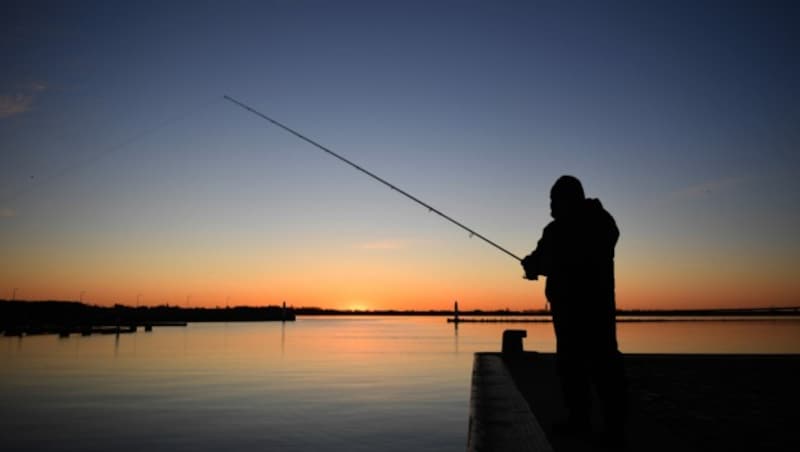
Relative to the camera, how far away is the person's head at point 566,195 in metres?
4.83

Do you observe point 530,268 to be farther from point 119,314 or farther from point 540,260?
point 119,314

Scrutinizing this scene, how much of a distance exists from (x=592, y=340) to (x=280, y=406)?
11.8 m

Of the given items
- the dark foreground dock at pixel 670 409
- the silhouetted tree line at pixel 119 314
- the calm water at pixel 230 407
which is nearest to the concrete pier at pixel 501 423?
the dark foreground dock at pixel 670 409

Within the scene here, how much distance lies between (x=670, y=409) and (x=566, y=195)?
136 inches

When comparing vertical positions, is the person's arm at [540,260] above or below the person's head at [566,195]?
below

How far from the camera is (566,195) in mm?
4871

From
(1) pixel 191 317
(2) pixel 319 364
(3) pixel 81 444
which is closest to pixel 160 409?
(3) pixel 81 444

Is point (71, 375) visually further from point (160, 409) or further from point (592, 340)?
point (592, 340)

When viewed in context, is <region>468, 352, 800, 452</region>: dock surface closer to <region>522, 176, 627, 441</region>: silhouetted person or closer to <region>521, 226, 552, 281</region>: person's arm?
<region>522, 176, 627, 441</region>: silhouetted person

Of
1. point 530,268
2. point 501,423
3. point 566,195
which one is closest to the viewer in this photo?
point 566,195

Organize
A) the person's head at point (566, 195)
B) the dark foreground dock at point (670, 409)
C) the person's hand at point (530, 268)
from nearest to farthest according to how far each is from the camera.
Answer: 1. the dark foreground dock at point (670, 409)
2. the person's head at point (566, 195)
3. the person's hand at point (530, 268)

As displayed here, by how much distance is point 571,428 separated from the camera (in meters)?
4.85

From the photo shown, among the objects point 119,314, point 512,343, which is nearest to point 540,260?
point 512,343

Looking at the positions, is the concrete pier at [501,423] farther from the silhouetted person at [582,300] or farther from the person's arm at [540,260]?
the person's arm at [540,260]
